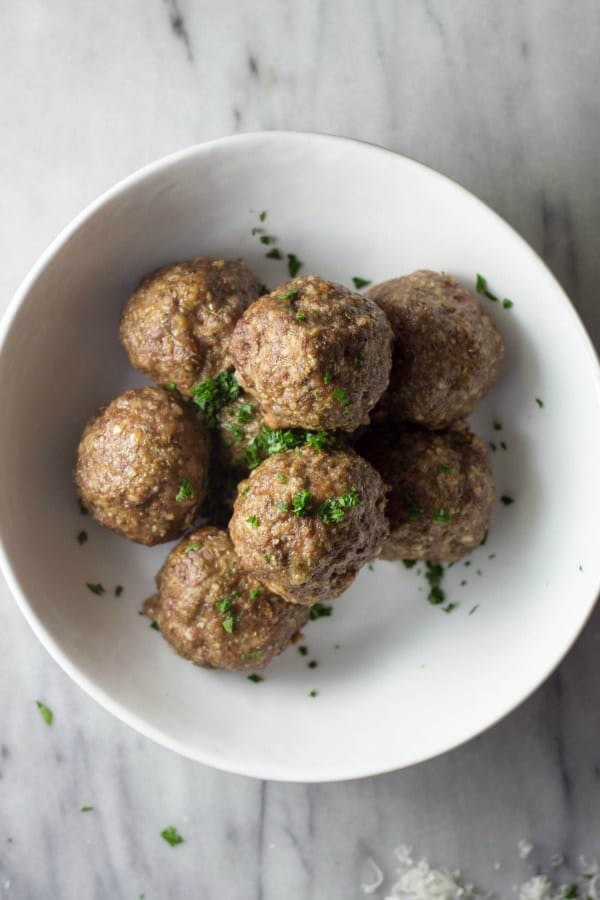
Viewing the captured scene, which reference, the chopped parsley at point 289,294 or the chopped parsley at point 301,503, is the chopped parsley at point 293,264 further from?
the chopped parsley at point 301,503

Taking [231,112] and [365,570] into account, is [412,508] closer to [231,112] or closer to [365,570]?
[365,570]

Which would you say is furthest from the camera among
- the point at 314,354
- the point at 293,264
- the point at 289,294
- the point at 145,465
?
the point at 293,264

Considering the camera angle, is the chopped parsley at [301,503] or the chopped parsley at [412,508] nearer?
the chopped parsley at [301,503]

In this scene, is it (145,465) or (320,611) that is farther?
(320,611)

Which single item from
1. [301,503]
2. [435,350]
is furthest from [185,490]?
[435,350]

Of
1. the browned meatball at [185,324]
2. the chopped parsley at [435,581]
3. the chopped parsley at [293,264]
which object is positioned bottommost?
the chopped parsley at [435,581]

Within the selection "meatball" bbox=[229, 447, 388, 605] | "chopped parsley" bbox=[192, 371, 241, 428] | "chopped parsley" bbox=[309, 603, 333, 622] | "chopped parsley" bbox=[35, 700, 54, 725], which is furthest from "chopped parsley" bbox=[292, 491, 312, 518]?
"chopped parsley" bbox=[35, 700, 54, 725]

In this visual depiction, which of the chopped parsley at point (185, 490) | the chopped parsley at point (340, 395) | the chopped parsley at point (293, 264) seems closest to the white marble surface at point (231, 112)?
the chopped parsley at point (293, 264)
